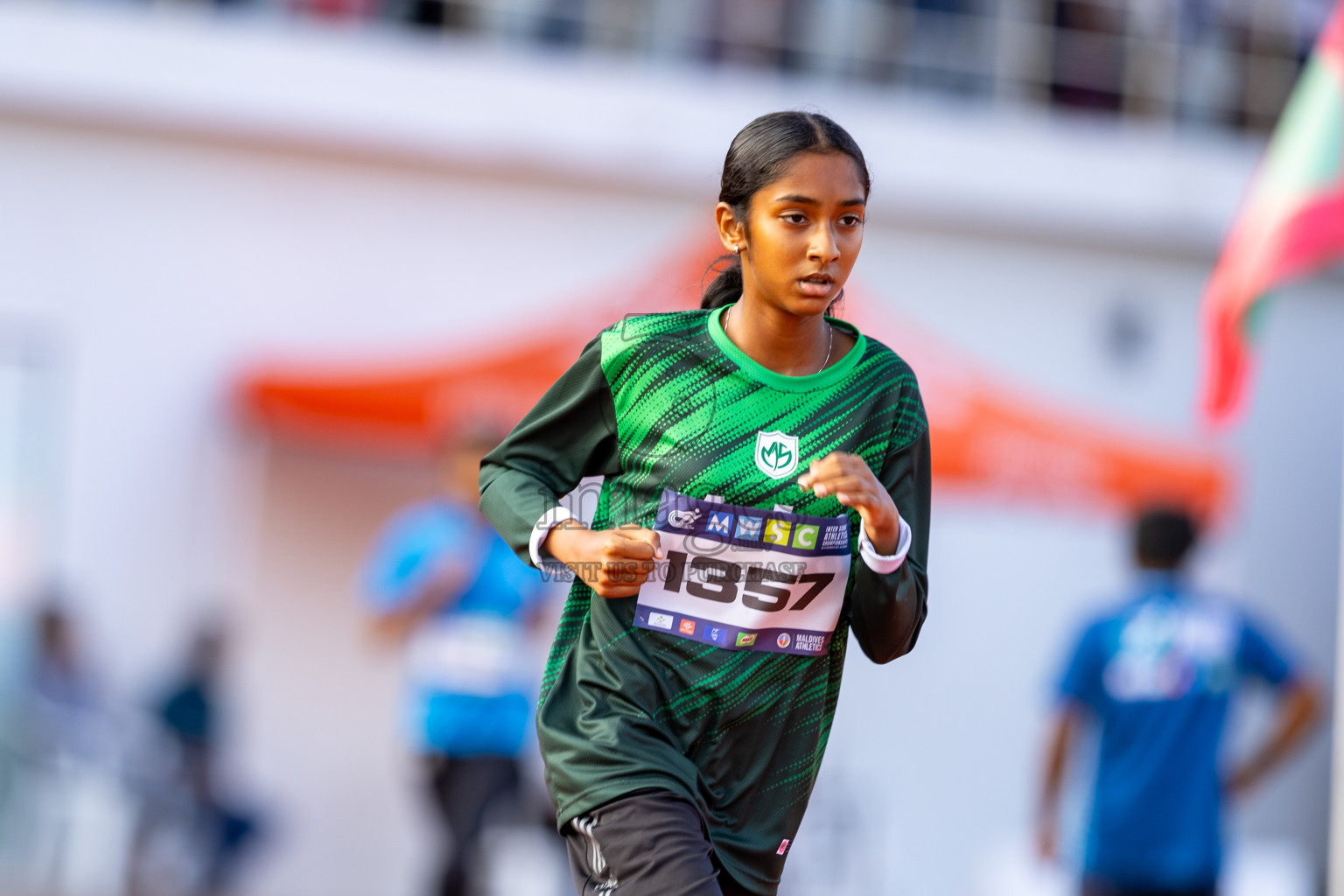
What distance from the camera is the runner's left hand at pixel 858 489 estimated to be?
2.55m

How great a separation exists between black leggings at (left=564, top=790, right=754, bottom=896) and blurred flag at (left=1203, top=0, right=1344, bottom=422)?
4356mm

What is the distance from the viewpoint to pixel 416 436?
9516 mm

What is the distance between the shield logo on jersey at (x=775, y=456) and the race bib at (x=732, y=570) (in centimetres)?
7

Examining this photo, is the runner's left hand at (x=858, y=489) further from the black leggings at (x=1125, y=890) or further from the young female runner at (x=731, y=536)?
the black leggings at (x=1125, y=890)

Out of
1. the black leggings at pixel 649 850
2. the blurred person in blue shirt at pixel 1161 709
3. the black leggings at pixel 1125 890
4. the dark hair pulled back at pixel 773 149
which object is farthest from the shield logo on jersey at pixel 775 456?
the black leggings at pixel 1125 890

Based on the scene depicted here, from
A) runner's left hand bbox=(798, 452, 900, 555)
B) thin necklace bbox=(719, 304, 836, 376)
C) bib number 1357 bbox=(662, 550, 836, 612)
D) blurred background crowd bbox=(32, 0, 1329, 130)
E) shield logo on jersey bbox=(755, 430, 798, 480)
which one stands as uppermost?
blurred background crowd bbox=(32, 0, 1329, 130)

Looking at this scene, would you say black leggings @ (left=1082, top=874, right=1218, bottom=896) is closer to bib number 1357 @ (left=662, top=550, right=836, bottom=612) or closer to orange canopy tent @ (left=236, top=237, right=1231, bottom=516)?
orange canopy tent @ (left=236, top=237, right=1231, bottom=516)

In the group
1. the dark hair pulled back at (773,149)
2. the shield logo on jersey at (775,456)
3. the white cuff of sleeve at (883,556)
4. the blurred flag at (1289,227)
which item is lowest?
the white cuff of sleeve at (883,556)

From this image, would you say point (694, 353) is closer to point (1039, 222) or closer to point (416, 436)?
point (416, 436)

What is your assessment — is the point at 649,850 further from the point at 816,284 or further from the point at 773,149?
the point at 773,149

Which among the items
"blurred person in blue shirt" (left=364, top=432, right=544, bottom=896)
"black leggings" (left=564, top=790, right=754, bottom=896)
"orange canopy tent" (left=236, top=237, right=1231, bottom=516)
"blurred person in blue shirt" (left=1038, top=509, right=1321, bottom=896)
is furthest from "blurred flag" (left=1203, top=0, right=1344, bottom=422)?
"black leggings" (left=564, top=790, right=754, bottom=896)

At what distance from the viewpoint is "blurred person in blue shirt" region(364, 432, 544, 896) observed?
21.9 ft

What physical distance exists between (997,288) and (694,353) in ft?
33.0

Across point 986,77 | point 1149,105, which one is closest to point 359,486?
point 986,77
